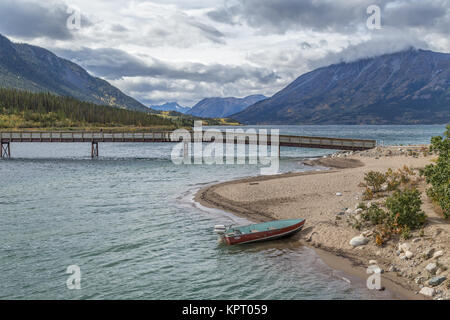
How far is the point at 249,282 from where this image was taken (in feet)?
53.1

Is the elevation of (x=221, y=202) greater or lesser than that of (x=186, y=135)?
lesser

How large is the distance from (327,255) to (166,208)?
15.2 m

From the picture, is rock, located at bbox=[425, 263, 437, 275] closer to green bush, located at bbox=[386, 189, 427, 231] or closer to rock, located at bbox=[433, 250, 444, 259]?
rock, located at bbox=[433, 250, 444, 259]

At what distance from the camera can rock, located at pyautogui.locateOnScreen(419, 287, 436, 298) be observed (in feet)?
45.5

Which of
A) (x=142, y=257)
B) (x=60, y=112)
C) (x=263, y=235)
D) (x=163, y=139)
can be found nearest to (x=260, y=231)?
(x=263, y=235)

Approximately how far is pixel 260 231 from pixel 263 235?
0.99ft

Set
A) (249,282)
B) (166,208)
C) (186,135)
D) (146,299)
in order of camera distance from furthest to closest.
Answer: (186,135) < (166,208) < (249,282) < (146,299)

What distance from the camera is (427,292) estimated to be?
552 inches

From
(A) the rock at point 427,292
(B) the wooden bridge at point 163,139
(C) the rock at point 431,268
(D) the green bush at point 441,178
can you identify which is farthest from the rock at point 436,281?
(B) the wooden bridge at point 163,139

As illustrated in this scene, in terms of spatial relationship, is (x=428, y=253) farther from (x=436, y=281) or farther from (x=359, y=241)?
(x=359, y=241)

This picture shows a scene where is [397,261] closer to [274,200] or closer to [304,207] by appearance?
[304,207]

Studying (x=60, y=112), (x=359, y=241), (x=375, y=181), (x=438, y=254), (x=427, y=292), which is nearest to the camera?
(x=427, y=292)

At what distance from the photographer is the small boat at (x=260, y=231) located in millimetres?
20703

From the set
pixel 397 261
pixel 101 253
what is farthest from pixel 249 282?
pixel 101 253
